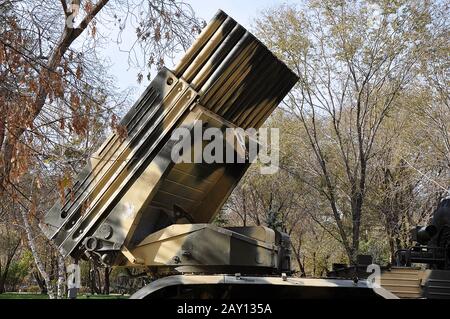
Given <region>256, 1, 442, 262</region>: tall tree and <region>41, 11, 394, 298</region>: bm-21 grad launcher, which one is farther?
<region>256, 1, 442, 262</region>: tall tree

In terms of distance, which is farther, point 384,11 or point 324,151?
point 324,151

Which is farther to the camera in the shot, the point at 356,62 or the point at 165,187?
the point at 356,62

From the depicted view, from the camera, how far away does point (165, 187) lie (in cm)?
614

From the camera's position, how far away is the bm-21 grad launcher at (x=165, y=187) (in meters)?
5.63

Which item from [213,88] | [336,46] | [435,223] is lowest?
[435,223]

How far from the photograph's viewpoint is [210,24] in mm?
6051

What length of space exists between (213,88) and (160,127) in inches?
26.4

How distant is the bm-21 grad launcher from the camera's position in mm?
5633

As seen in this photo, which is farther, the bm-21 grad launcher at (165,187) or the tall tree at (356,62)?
the tall tree at (356,62)
